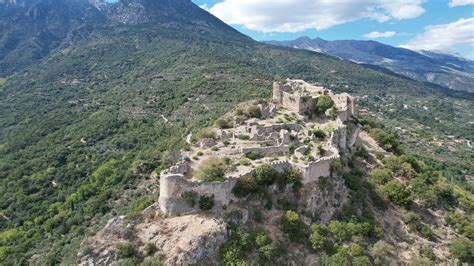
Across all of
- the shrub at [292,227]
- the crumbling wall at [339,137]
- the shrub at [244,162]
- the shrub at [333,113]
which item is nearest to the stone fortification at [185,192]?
the shrub at [244,162]

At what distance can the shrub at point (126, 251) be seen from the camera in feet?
92.0

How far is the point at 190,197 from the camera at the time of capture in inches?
1187

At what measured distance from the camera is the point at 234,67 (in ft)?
452

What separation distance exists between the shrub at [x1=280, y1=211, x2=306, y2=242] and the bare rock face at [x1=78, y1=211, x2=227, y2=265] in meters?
5.47

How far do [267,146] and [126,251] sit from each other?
16.3 m

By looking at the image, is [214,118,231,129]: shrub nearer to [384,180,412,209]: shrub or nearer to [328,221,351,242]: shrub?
[328,221,351,242]: shrub

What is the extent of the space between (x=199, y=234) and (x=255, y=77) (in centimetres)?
9686

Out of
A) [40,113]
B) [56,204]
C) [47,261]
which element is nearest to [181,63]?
[40,113]

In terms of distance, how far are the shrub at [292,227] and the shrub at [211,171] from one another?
6.12 m

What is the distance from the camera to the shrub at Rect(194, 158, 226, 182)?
31.1 m

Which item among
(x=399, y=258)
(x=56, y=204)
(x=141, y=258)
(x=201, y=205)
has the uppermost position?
(x=201, y=205)

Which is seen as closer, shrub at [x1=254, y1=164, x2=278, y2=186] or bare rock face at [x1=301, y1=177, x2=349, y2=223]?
shrub at [x1=254, y1=164, x2=278, y2=186]

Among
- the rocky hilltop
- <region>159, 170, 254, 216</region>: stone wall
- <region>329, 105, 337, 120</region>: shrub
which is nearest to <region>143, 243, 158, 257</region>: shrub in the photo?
the rocky hilltop

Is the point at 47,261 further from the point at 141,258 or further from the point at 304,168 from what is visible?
the point at 304,168
